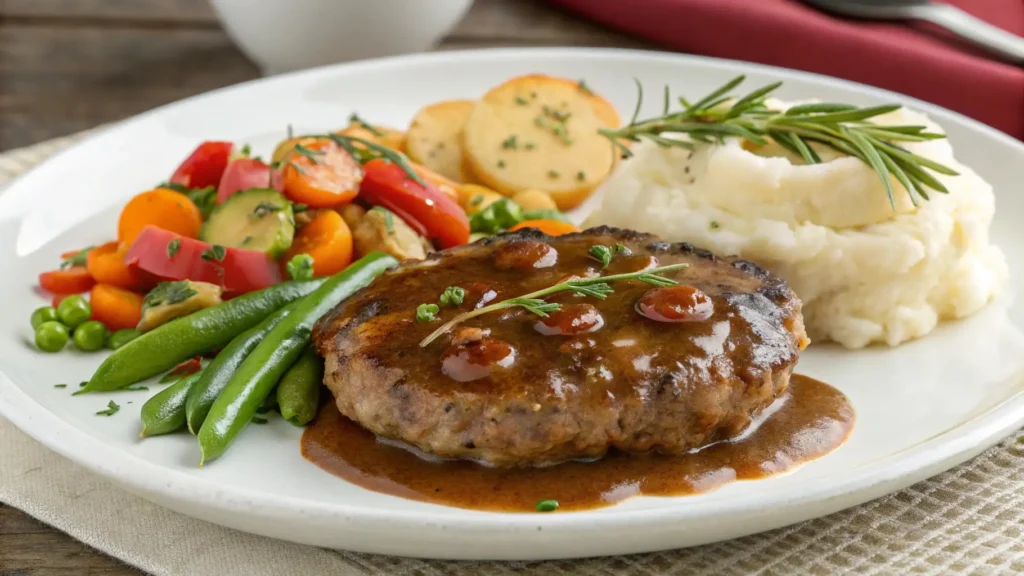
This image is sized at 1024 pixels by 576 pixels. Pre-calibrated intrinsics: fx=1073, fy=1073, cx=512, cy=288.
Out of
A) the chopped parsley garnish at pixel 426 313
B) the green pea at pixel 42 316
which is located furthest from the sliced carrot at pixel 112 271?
the chopped parsley garnish at pixel 426 313

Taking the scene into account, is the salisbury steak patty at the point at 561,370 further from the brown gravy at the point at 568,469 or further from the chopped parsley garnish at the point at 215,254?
the chopped parsley garnish at the point at 215,254

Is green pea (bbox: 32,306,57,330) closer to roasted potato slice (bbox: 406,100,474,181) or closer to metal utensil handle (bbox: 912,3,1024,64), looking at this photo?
roasted potato slice (bbox: 406,100,474,181)

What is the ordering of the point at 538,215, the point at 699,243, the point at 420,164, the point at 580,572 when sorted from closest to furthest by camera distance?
the point at 580,572, the point at 699,243, the point at 538,215, the point at 420,164

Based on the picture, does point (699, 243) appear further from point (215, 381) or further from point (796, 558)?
point (215, 381)

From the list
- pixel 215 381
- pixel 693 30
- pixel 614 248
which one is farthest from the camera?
pixel 693 30

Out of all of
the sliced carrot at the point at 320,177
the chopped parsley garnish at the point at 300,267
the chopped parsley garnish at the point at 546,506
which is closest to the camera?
the chopped parsley garnish at the point at 546,506

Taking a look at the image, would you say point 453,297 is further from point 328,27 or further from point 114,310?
point 328,27

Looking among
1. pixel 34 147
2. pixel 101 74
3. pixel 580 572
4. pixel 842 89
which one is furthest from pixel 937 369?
pixel 101 74
